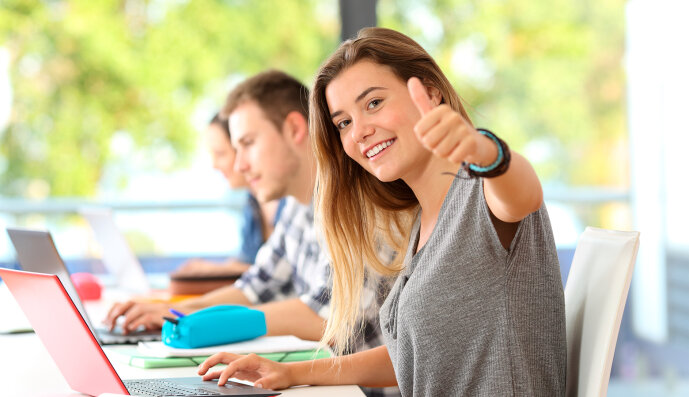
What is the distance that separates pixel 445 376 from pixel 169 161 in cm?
386

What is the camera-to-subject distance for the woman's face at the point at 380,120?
1317 mm

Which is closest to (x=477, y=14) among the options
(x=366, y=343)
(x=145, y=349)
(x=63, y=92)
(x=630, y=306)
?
(x=630, y=306)

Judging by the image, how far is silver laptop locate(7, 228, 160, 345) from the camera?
150 cm

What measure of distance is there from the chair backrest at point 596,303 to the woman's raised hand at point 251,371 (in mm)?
450

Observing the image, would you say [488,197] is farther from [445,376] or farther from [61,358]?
[61,358]

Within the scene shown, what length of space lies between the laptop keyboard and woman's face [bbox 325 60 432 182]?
1.57 feet

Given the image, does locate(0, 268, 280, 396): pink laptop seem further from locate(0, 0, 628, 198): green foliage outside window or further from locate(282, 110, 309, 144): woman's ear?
locate(0, 0, 628, 198): green foliage outside window

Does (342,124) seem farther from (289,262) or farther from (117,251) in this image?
(117,251)

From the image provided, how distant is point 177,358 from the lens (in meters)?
1.40

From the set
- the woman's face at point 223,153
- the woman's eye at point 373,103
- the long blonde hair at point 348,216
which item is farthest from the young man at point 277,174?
the woman's eye at point 373,103

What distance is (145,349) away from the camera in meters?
1.46

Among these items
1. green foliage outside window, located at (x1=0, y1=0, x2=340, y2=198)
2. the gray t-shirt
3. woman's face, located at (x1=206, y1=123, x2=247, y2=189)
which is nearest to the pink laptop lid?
the gray t-shirt

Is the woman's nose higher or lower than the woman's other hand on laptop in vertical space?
higher

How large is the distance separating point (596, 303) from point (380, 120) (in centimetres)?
46
